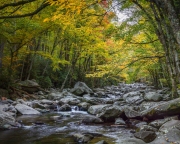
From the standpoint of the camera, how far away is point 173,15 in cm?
300

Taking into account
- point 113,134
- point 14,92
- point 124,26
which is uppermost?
point 124,26

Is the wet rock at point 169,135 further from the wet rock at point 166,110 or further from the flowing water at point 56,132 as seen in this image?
the wet rock at point 166,110

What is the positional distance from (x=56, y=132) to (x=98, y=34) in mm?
7160

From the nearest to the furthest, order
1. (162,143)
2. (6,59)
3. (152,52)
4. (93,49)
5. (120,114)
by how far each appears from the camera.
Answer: (162,143)
(120,114)
(152,52)
(6,59)
(93,49)

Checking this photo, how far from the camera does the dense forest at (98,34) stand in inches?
169

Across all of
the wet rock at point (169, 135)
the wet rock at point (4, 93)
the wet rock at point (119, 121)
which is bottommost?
the wet rock at point (119, 121)

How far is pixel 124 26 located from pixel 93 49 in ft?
36.8

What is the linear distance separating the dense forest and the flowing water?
297 centimetres

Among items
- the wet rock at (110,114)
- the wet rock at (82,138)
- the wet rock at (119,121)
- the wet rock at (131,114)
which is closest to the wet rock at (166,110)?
the wet rock at (131,114)

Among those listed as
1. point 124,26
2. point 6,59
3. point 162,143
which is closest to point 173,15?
point 162,143

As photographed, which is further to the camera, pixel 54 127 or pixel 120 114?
pixel 120 114

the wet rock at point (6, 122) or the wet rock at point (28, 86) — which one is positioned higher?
the wet rock at point (28, 86)

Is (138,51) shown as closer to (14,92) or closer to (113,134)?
(113,134)

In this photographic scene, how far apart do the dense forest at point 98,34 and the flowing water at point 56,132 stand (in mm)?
2970
